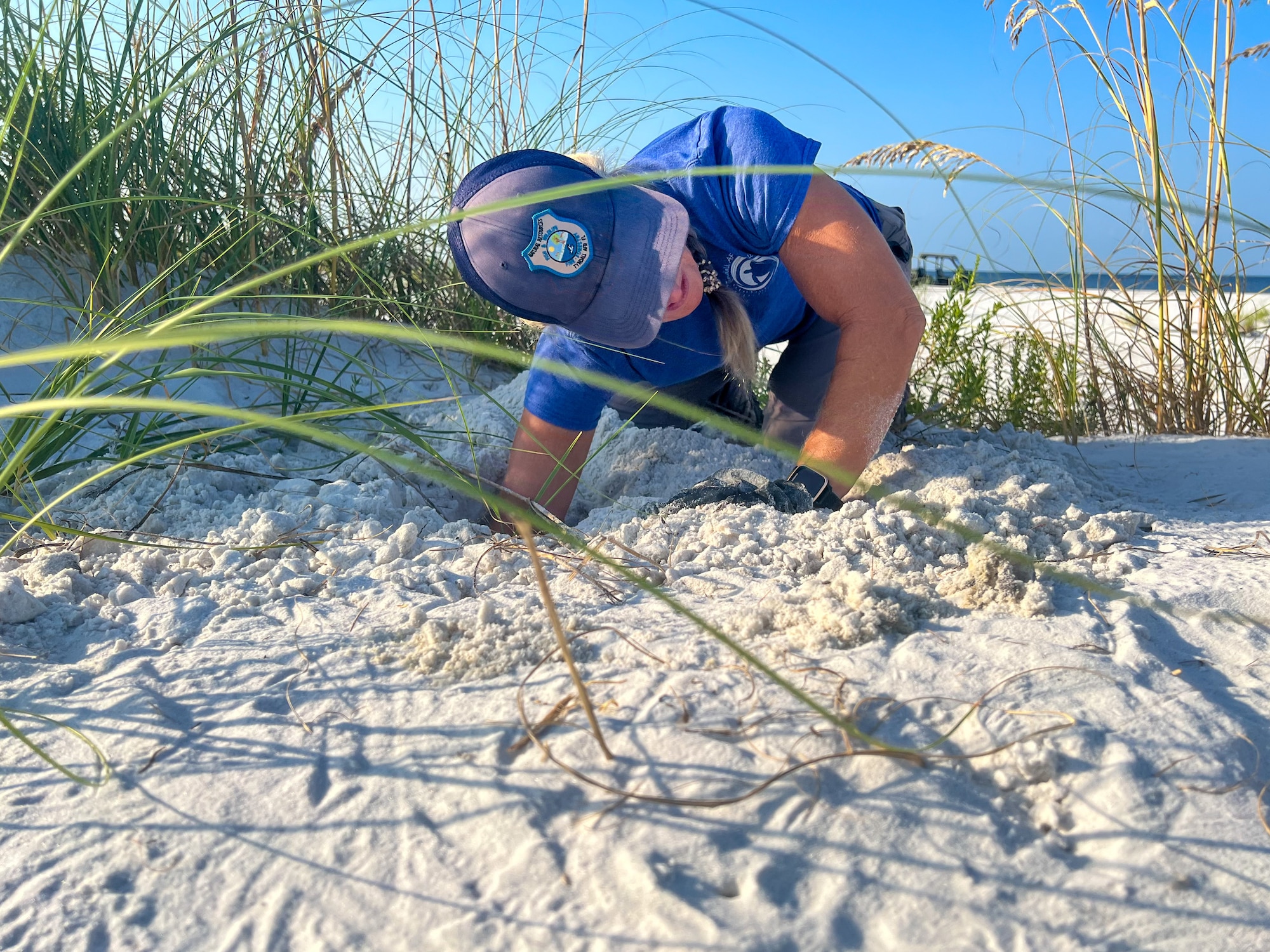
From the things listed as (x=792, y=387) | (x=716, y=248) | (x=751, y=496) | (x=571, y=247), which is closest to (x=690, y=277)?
(x=716, y=248)

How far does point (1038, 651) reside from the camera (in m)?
1.10

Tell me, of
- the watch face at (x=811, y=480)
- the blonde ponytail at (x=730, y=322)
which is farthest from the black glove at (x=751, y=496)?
the blonde ponytail at (x=730, y=322)

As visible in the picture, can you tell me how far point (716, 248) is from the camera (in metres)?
1.86

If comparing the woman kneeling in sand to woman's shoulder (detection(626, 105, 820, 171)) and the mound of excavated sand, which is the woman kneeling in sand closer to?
woman's shoulder (detection(626, 105, 820, 171))

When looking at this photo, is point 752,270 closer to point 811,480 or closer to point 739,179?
point 739,179

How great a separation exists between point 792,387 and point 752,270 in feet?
1.88

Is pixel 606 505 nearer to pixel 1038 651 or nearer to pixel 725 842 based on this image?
pixel 1038 651

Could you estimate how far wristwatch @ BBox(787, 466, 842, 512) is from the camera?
1771 millimetres

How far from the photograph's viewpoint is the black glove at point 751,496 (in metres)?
1.65

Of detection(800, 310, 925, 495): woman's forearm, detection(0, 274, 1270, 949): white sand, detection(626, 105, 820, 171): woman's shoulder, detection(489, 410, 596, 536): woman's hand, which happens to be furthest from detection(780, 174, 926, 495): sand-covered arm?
detection(489, 410, 596, 536): woman's hand

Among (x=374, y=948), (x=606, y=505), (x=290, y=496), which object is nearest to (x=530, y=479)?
(x=606, y=505)

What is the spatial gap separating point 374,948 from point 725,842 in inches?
12.3

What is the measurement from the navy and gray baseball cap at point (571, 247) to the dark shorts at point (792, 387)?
78 centimetres

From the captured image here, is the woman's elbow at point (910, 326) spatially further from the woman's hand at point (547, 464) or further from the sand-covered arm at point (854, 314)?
the woman's hand at point (547, 464)
